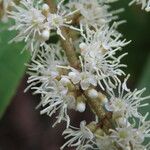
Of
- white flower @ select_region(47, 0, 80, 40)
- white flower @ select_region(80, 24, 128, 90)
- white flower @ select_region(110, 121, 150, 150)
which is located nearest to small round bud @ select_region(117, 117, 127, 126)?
white flower @ select_region(110, 121, 150, 150)

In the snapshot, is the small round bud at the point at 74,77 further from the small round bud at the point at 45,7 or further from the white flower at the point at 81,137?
the small round bud at the point at 45,7

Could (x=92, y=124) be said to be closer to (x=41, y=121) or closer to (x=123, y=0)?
(x=123, y=0)

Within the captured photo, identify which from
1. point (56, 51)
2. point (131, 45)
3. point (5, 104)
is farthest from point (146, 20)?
point (56, 51)

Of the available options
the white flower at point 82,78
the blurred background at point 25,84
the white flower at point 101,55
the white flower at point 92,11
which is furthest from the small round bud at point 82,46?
the blurred background at point 25,84

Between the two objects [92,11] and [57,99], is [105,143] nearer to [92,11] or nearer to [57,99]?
[57,99]

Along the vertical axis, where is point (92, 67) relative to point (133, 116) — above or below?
above

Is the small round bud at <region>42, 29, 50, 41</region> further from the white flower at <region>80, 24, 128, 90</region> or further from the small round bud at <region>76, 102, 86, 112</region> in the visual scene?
the small round bud at <region>76, 102, 86, 112</region>
